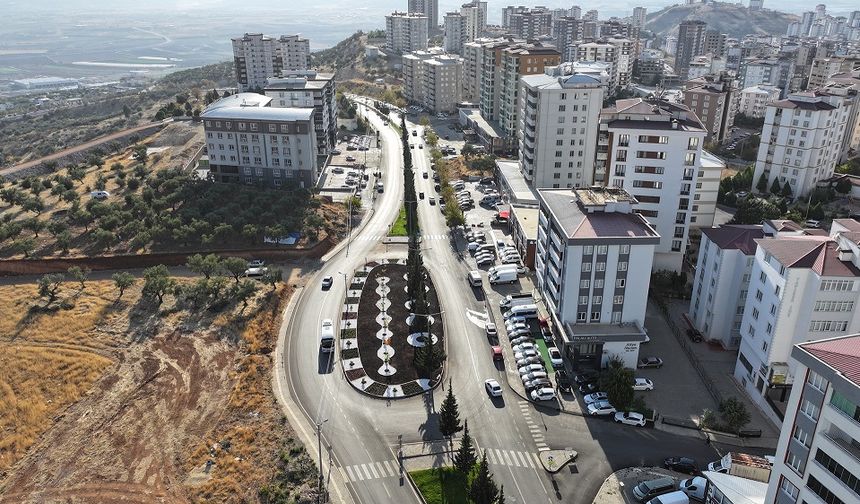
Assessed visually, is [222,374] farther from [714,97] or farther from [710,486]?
[714,97]

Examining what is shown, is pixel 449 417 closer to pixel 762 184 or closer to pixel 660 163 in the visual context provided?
pixel 660 163

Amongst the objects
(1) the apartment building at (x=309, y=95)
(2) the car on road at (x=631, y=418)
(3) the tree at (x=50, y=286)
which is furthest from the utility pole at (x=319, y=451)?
(1) the apartment building at (x=309, y=95)

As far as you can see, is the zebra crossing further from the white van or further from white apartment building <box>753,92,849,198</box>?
white apartment building <box>753,92,849,198</box>

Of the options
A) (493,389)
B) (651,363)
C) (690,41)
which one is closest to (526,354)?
(493,389)

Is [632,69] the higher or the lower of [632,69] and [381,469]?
the higher

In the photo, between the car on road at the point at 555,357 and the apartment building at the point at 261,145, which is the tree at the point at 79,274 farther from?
the car on road at the point at 555,357

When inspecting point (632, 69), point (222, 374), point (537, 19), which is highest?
point (537, 19)

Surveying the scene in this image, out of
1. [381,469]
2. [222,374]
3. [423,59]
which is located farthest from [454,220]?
[423,59]
